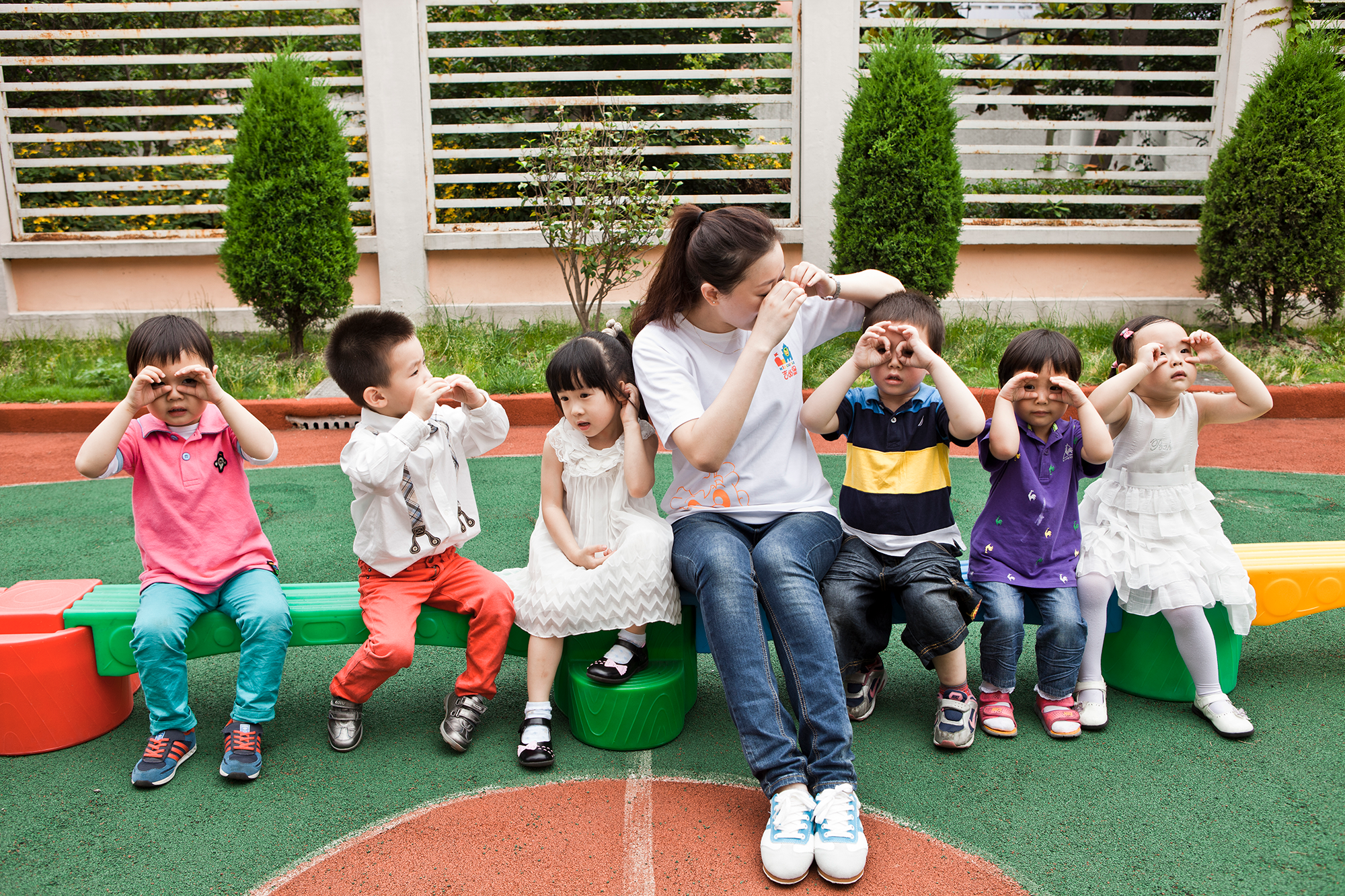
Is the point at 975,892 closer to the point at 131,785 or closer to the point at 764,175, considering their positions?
the point at 131,785

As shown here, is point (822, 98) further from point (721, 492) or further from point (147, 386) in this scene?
point (147, 386)

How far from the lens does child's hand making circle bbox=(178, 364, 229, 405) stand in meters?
2.48

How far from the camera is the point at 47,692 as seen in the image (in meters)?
2.46

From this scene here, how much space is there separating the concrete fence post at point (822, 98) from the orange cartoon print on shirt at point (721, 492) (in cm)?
623

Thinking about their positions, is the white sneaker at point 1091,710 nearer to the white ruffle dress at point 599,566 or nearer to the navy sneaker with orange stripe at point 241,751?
the white ruffle dress at point 599,566

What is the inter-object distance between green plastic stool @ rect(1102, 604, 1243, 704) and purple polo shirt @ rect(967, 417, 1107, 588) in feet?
0.98

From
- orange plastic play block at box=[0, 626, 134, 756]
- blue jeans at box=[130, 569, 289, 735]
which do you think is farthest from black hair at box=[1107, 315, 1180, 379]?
orange plastic play block at box=[0, 626, 134, 756]

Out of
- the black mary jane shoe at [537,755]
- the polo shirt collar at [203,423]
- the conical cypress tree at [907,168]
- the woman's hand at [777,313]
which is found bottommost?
the black mary jane shoe at [537,755]

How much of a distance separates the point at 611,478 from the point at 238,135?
6.10 meters

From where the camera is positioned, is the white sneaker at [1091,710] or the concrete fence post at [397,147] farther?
the concrete fence post at [397,147]

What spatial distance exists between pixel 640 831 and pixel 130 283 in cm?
867

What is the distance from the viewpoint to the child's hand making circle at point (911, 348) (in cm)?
238

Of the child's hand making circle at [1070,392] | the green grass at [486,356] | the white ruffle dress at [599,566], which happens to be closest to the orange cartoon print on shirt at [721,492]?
the white ruffle dress at [599,566]

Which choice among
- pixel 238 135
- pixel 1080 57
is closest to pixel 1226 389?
pixel 1080 57
